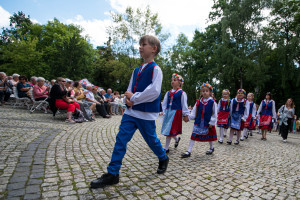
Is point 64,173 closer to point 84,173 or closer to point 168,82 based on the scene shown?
point 84,173

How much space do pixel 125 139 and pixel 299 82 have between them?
23.4 meters

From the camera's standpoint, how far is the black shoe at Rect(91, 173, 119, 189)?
89.0 inches

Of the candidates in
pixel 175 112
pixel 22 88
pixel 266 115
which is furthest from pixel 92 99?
pixel 266 115

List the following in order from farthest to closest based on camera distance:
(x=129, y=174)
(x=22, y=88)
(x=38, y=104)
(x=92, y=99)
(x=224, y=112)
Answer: (x=92, y=99)
(x=22, y=88)
(x=38, y=104)
(x=224, y=112)
(x=129, y=174)

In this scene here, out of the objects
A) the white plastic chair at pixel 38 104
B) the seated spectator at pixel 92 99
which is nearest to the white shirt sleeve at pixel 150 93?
the white plastic chair at pixel 38 104

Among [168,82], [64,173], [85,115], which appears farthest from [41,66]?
[64,173]

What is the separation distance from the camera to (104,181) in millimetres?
2303

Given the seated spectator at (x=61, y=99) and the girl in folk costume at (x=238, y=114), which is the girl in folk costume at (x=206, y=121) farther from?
the seated spectator at (x=61, y=99)

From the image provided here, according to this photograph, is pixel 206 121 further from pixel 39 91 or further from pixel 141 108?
pixel 39 91

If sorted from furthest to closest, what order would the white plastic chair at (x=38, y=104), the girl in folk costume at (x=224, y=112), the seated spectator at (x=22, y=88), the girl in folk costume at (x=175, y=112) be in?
the seated spectator at (x=22, y=88) → the white plastic chair at (x=38, y=104) → the girl in folk costume at (x=224, y=112) → the girl in folk costume at (x=175, y=112)

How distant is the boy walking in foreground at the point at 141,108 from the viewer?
237 cm

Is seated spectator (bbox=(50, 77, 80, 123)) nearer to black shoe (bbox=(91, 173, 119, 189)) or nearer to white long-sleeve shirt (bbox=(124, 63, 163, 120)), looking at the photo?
black shoe (bbox=(91, 173, 119, 189))

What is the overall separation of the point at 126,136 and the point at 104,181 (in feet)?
2.05

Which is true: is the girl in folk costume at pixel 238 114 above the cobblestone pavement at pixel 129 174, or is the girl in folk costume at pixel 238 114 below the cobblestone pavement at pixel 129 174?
above
